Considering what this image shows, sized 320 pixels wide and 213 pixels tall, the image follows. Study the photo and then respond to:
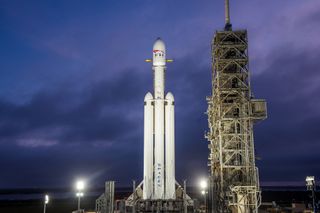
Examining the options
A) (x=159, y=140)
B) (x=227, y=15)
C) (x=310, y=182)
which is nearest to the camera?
(x=310, y=182)

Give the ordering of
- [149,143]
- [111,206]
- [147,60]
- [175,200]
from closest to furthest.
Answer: [111,206] < [175,200] < [149,143] < [147,60]

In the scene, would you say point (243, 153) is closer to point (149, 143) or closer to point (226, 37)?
point (149, 143)

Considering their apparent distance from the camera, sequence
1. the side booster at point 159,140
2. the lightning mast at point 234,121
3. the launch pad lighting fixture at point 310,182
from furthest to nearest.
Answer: the side booster at point 159,140, the lightning mast at point 234,121, the launch pad lighting fixture at point 310,182

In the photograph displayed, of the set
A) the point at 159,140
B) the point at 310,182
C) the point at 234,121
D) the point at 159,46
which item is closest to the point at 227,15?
the point at 159,46

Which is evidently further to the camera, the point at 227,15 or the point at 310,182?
the point at 227,15

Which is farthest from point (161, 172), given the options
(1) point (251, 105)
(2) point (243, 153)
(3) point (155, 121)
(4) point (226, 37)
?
(4) point (226, 37)

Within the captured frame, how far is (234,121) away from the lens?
3747cm

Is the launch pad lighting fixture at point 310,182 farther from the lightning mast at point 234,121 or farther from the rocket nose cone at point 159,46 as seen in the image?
the rocket nose cone at point 159,46

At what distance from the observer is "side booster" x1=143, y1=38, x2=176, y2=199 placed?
→ 38.0 metres

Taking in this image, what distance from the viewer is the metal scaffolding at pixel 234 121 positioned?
3625 cm

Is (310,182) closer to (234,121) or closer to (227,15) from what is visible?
(234,121)

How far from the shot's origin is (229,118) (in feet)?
122

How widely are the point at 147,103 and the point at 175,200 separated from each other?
1171 centimetres

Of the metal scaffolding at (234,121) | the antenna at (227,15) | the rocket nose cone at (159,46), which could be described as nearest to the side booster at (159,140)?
the rocket nose cone at (159,46)
